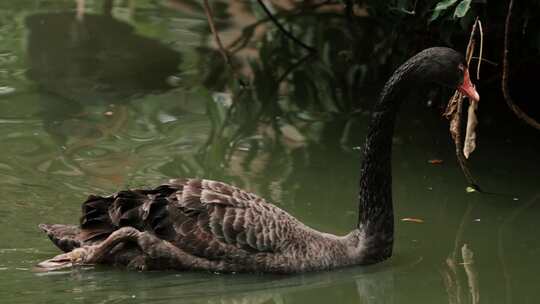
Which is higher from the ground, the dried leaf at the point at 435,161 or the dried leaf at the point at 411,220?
the dried leaf at the point at 435,161

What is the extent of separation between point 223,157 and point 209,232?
1.98 metres

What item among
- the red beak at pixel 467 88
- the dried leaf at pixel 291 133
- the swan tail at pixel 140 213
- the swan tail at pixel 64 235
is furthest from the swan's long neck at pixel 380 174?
the dried leaf at pixel 291 133

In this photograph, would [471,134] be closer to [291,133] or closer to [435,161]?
[435,161]

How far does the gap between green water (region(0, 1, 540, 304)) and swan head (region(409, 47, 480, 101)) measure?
1025mm

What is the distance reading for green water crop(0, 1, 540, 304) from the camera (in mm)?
6125

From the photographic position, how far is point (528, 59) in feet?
27.8

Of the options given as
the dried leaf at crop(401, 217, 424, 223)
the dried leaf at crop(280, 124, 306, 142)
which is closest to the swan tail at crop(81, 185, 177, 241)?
the dried leaf at crop(401, 217, 424, 223)

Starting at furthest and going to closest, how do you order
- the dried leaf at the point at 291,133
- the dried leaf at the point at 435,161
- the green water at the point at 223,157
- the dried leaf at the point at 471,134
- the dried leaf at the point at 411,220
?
the dried leaf at the point at 291,133 < the dried leaf at the point at 435,161 < the dried leaf at the point at 411,220 < the dried leaf at the point at 471,134 < the green water at the point at 223,157

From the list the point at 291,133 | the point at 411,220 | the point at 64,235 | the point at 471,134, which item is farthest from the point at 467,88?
the point at 291,133

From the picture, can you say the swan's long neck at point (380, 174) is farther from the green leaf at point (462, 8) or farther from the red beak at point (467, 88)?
the green leaf at point (462, 8)

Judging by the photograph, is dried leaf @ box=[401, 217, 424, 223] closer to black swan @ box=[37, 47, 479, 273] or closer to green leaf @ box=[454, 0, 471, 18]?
black swan @ box=[37, 47, 479, 273]

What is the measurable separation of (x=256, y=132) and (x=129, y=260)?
2693 mm

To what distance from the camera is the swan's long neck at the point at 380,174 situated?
6.44 metres

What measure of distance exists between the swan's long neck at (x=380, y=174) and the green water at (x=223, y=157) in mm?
165
